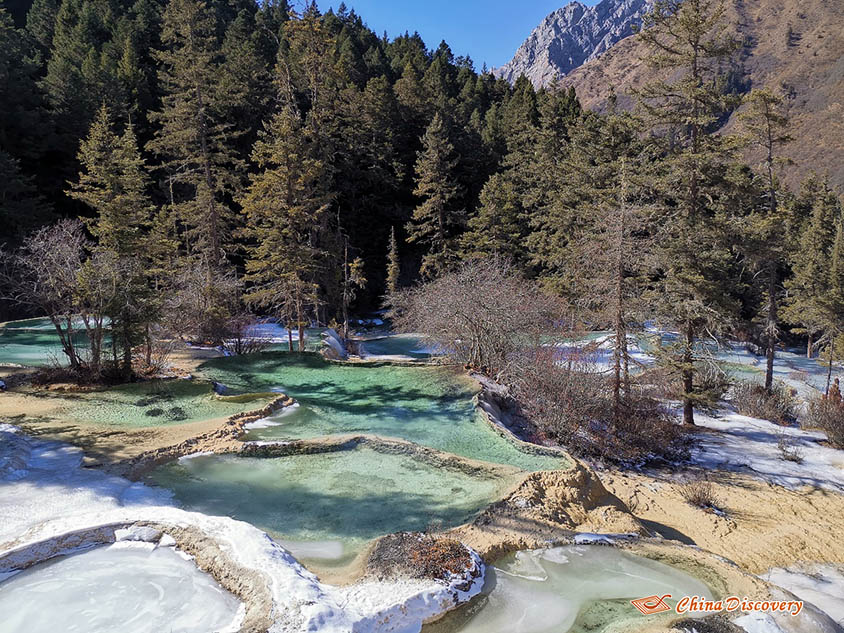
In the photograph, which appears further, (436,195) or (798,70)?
(798,70)

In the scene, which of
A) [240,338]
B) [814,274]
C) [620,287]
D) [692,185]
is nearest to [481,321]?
[620,287]

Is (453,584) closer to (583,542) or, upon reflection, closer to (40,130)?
(583,542)

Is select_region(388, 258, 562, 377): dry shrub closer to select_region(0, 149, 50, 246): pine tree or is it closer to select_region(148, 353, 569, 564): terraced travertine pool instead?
select_region(148, 353, 569, 564): terraced travertine pool

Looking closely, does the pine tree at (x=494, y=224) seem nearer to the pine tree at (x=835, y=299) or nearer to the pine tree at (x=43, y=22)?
the pine tree at (x=835, y=299)

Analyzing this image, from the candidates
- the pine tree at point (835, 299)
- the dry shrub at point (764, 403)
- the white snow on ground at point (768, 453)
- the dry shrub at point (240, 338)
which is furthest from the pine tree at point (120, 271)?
the pine tree at point (835, 299)

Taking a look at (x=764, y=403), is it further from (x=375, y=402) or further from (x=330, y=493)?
(x=330, y=493)
